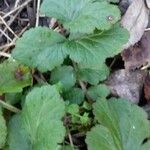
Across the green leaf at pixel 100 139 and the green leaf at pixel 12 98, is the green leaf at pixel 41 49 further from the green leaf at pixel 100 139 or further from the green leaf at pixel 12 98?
the green leaf at pixel 100 139

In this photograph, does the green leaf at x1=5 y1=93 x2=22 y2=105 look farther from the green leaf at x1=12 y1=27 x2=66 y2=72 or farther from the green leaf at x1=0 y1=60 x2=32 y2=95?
the green leaf at x1=12 y1=27 x2=66 y2=72

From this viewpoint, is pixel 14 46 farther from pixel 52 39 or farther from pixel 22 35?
pixel 52 39

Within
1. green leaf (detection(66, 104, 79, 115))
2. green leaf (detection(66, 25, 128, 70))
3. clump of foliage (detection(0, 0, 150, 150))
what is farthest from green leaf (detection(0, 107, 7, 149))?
green leaf (detection(66, 25, 128, 70))

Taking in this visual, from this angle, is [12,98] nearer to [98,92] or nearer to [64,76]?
[64,76]

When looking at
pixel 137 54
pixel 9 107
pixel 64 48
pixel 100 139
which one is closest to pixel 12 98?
pixel 9 107

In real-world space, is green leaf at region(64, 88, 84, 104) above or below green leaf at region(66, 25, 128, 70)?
below
